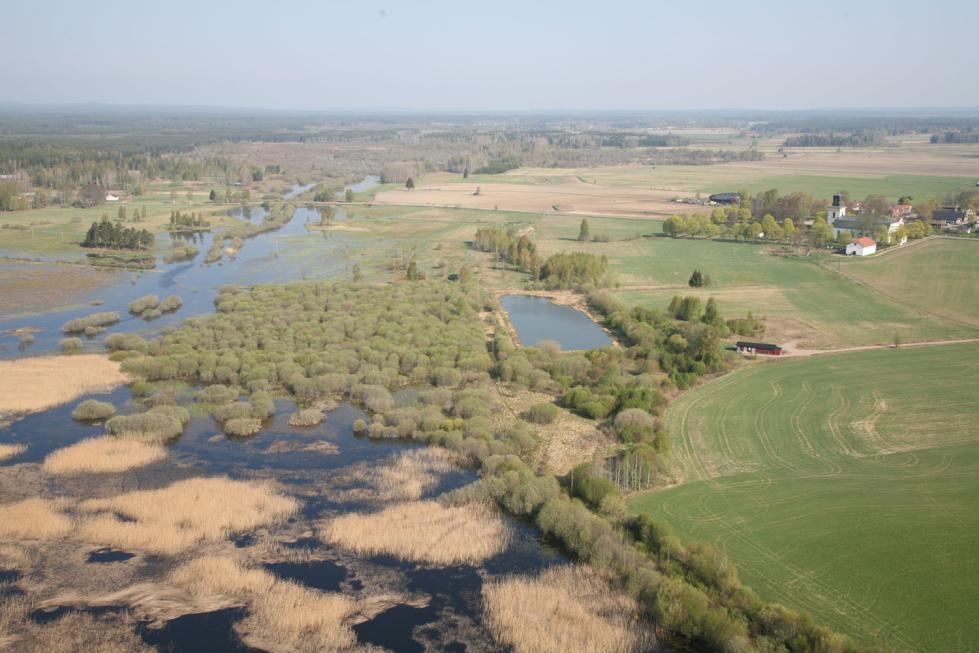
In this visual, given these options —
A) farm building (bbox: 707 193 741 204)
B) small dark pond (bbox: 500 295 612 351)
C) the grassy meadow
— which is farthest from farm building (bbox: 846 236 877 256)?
the grassy meadow

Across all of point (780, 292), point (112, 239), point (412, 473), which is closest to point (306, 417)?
point (412, 473)

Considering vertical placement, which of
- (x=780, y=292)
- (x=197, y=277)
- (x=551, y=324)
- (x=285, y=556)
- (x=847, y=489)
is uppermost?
(x=780, y=292)

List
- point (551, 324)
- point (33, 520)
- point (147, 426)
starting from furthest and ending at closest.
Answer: point (551, 324) < point (147, 426) < point (33, 520)

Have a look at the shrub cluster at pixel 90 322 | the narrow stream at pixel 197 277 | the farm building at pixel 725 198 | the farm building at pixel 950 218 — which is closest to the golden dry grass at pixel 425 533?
the narrow stream at pixel 197 277

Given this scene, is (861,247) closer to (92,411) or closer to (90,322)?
(90,322)

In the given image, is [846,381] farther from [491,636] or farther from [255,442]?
[255,442]

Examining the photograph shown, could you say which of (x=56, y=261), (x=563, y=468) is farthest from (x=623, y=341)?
(x=56, y=261)
